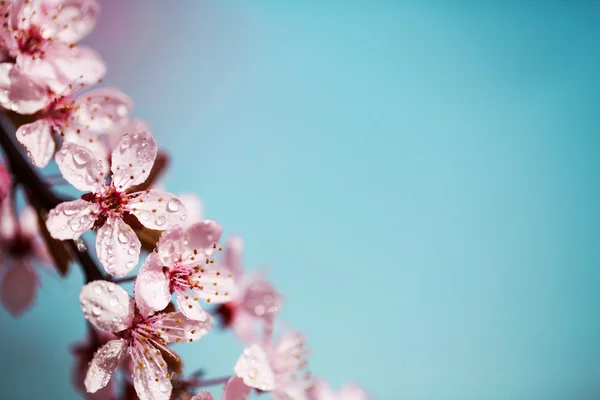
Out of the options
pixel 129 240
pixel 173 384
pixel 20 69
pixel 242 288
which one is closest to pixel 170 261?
pixel 129 240

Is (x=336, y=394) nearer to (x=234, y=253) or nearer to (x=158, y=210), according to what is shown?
(x=234, y=253)

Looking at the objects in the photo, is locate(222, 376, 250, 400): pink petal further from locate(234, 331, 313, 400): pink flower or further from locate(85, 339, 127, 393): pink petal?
locate(85, 339, 127, 393): pink petal

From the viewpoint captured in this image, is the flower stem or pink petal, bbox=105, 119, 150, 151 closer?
the flower stem

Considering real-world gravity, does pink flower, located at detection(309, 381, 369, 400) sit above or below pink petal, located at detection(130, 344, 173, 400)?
above

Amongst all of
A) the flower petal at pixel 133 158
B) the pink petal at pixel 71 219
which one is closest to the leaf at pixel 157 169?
the flower petal at pixel 133 158

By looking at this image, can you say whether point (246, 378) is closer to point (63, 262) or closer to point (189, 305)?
point (189, 305)

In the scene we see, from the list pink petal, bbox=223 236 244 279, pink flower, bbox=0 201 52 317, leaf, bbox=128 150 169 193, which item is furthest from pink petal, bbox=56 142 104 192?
pink flower, bbox=0 201 52 317

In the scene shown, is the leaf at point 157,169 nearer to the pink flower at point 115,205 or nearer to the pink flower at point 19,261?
the pink flower at point 115,205

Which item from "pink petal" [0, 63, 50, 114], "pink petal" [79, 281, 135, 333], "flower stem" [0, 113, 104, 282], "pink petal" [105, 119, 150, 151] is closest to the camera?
"pink petal" [79, 281, 135, 333]

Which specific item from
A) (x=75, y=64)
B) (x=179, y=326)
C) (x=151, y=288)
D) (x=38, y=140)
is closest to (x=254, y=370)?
(x=179, y=326)
